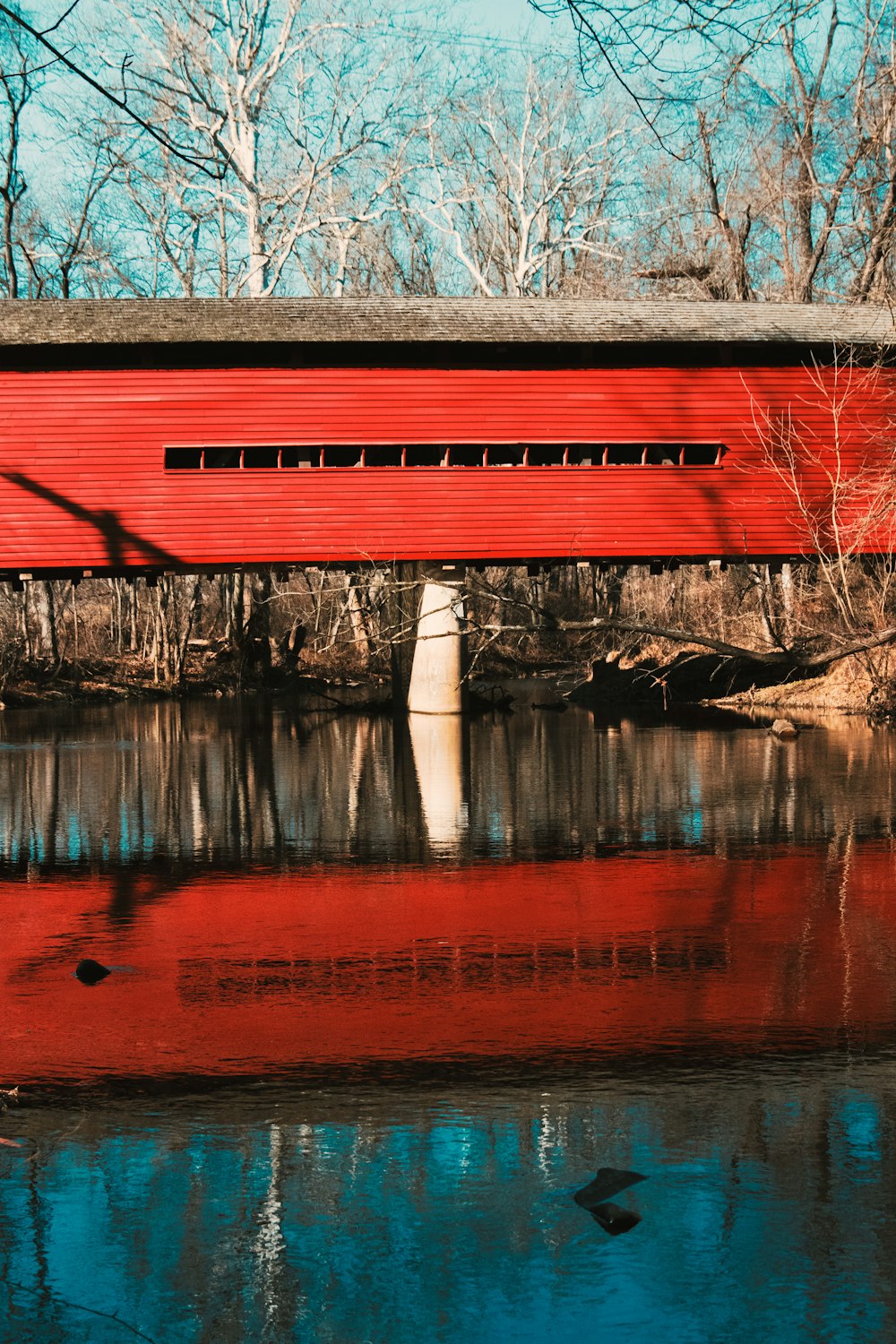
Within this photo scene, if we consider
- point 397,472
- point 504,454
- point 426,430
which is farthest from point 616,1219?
point 504,454

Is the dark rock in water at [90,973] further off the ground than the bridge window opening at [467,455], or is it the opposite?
the bridge window opening at [467,455]

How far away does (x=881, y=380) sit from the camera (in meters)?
18.4

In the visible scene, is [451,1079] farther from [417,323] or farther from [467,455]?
[467,455]

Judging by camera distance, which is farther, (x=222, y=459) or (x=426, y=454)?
(x=426, y=454)

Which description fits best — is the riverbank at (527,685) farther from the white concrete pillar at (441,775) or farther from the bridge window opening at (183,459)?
the bridge window opening at (183,459)

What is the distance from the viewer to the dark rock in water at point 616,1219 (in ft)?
13.6

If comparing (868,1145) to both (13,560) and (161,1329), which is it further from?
(13,560)

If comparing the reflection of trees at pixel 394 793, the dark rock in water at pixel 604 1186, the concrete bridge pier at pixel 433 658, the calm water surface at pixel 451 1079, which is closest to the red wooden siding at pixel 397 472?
the reflection of trees at pixel 394 793

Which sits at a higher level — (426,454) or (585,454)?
(426,454)

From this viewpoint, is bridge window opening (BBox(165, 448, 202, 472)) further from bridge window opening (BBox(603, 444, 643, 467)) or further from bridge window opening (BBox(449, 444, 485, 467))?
bridge window opening (BBox(603, 444, 643, 467))

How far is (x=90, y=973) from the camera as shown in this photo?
7.00 metres

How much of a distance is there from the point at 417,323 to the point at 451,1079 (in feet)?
45.5

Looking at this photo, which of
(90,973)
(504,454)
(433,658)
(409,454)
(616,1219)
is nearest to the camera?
(616,1219)

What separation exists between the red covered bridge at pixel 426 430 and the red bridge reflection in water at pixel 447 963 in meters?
8.36
